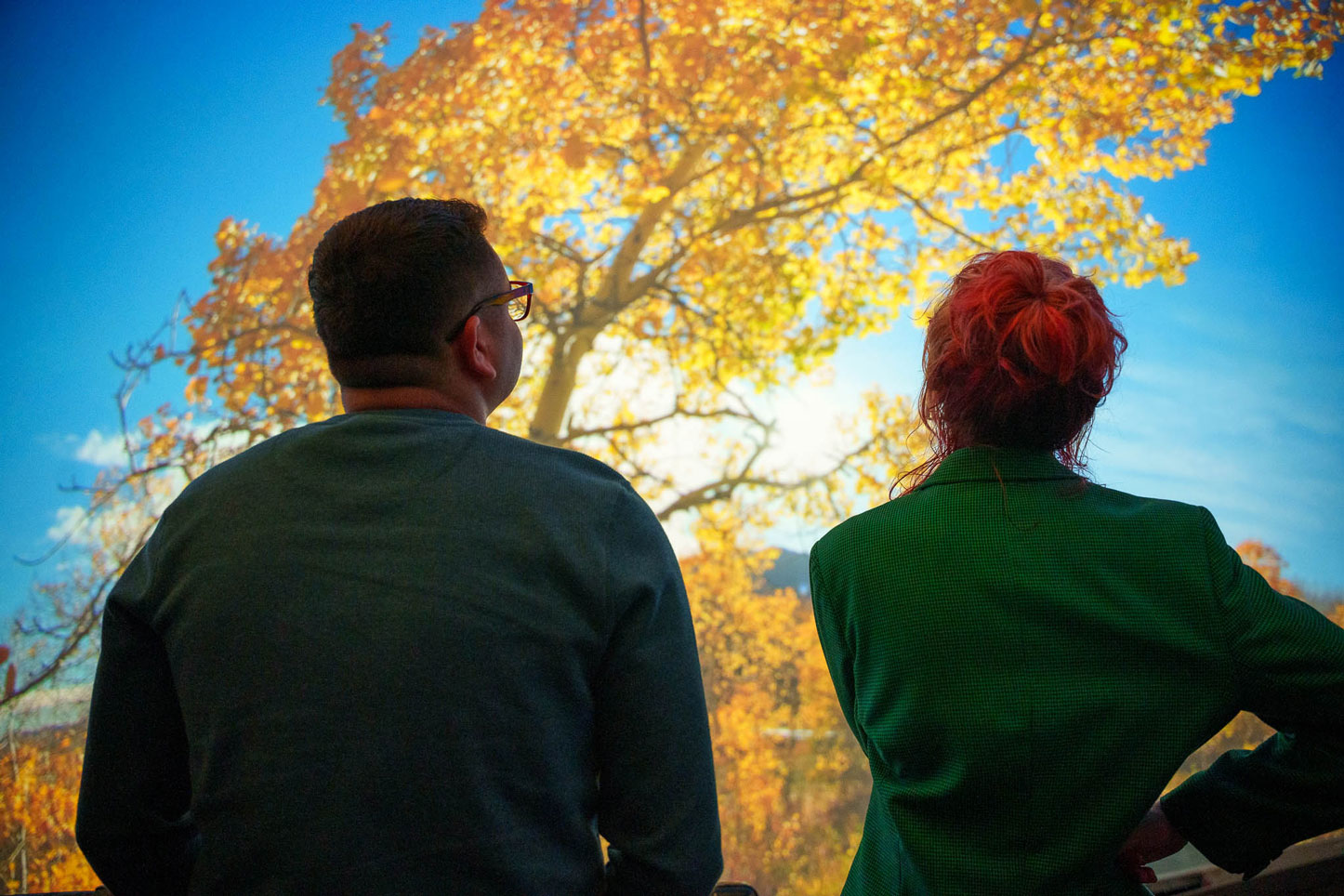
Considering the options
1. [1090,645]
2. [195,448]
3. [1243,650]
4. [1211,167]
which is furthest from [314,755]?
[1211,167]

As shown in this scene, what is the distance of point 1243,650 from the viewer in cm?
74

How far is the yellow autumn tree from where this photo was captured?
2904mm

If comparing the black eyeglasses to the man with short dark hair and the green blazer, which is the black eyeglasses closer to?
the man with short dark hair

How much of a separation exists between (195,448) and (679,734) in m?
2.85

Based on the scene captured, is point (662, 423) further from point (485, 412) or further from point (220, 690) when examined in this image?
point (220, 690)

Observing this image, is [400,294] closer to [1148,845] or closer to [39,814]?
[1148,845]

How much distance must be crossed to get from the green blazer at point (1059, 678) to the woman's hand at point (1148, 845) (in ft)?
0.12

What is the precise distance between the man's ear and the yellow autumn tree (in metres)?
2.25

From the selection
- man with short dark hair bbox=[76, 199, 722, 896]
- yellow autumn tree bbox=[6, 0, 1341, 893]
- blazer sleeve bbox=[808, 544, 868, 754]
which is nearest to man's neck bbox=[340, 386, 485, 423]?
man with short dark hair bbox=[76, 199, 722, 896]

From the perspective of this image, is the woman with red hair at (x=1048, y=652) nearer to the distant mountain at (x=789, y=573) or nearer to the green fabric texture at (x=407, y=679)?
the green fabric texture at (x=407, y=679)

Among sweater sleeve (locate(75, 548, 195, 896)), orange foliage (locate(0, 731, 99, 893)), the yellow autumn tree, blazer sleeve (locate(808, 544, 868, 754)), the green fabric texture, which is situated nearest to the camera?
Answer: the green fabric texture

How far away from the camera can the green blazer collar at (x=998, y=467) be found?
2.77ft

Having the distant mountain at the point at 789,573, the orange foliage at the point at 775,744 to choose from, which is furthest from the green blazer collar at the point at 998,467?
the distant mountain at the point at 789,573

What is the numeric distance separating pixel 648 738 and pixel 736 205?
2.92 metres
